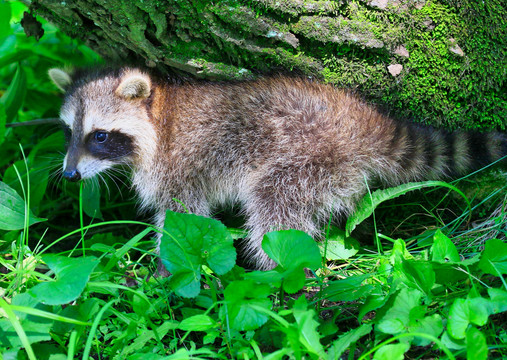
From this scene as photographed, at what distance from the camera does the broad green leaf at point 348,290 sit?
87.5 inches

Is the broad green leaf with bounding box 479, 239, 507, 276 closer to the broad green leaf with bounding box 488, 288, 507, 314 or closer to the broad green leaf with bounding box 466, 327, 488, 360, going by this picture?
the broad green leaf with bounding box 488, 288, 507, 314

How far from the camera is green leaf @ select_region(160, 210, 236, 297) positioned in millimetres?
2238

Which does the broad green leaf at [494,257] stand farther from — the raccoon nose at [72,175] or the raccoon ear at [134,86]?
the raccoon nose at [72,175]

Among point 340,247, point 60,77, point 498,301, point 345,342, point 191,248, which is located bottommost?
point 340,247

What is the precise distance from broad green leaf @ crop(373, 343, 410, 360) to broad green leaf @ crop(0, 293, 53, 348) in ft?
4.34

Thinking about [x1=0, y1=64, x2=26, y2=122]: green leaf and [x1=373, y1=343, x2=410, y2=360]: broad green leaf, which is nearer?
[x1=373, y1=343, x2=410, y2=360]: broad green leaf

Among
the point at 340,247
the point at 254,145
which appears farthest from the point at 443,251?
the point at 254,145

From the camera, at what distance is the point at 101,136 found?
3420 mm

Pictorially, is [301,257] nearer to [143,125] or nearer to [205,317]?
[205,317]

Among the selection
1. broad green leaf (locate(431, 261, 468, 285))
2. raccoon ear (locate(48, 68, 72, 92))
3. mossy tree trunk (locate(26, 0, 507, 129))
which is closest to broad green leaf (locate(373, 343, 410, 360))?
broad green leaf (locate(431, 261, 468, 285))

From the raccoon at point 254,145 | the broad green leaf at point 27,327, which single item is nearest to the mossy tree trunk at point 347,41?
the raccoon at point 254,145

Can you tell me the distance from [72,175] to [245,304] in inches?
70.9

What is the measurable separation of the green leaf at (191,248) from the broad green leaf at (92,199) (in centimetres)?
153

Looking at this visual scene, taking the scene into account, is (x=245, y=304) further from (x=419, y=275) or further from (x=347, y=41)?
(x=347, y=41)
